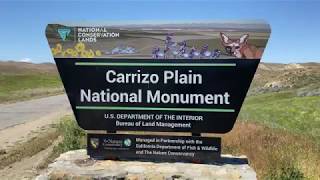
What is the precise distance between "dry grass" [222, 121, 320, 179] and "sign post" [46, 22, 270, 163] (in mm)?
1500

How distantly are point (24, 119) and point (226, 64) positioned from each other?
66.8ft

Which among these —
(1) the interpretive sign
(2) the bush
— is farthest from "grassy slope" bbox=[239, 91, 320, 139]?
(1) the interpretive sign

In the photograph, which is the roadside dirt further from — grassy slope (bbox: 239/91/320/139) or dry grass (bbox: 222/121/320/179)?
dry grass (bbox: 222/121/320/179)

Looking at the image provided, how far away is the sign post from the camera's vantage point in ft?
20.9

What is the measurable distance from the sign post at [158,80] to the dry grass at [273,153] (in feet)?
4.92

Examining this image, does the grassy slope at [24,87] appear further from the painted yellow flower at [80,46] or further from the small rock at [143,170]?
the small rock at [143,170]

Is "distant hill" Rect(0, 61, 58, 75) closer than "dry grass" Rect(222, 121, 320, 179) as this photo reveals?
No

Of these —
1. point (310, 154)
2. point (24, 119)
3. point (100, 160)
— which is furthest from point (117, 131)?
point (24, 119)

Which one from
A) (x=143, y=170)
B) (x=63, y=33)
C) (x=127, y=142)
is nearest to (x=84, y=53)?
(x=63, y=33)

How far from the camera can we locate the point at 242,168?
6453mm

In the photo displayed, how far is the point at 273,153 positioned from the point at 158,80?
3255 millimetres

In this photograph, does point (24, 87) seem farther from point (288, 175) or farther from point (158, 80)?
point (288, 175)

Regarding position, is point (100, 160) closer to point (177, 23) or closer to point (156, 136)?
point (156, 136)

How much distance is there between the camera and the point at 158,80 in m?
6.59
